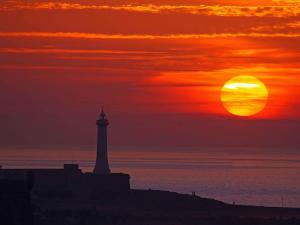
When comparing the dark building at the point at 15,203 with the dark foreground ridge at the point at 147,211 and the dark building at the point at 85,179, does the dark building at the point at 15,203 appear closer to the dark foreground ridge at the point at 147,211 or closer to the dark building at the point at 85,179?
the dark foreground ridge at the point at 147,211

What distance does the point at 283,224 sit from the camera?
5222 centimetres

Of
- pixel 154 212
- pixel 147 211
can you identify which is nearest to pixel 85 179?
pixel 147 211

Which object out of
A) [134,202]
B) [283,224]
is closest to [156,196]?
[134,202]

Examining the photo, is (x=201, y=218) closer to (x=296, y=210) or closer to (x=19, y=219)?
(x=296, y=210)

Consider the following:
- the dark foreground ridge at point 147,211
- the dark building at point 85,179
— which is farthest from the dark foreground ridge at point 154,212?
the dark building at point 85,179

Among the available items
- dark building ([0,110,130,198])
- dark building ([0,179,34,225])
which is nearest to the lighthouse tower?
dark building ([0,110,130,198])

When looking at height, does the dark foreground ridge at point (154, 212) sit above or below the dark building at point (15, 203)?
above

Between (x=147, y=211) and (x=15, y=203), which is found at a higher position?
(x=147, y=211)

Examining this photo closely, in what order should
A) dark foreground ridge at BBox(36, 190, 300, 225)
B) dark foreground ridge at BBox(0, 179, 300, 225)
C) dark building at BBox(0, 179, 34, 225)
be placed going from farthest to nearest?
dark foreground ridge at BBox(36, 190, 300, 225) < dark foreground ridge at BBox(0, 179, 300, 225) < dark building at BBox(0, 179, 34, 225)

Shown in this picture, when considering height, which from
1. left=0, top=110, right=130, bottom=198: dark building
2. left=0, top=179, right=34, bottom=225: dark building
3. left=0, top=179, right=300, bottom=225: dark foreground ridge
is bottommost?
left=0, top=179, right=34, bottom=225: dark building

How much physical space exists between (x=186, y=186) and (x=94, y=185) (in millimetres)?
49891

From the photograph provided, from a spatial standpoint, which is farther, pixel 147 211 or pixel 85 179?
pixel 85 179

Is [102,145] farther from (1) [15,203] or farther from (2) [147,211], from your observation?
(1) [15,203]

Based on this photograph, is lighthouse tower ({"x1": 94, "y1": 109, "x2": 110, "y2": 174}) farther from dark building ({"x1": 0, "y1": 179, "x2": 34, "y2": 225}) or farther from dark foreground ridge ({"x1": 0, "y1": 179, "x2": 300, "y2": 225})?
dark building ({"x1": 0, "y1": 179, "x2": 34, "y2": 225})
